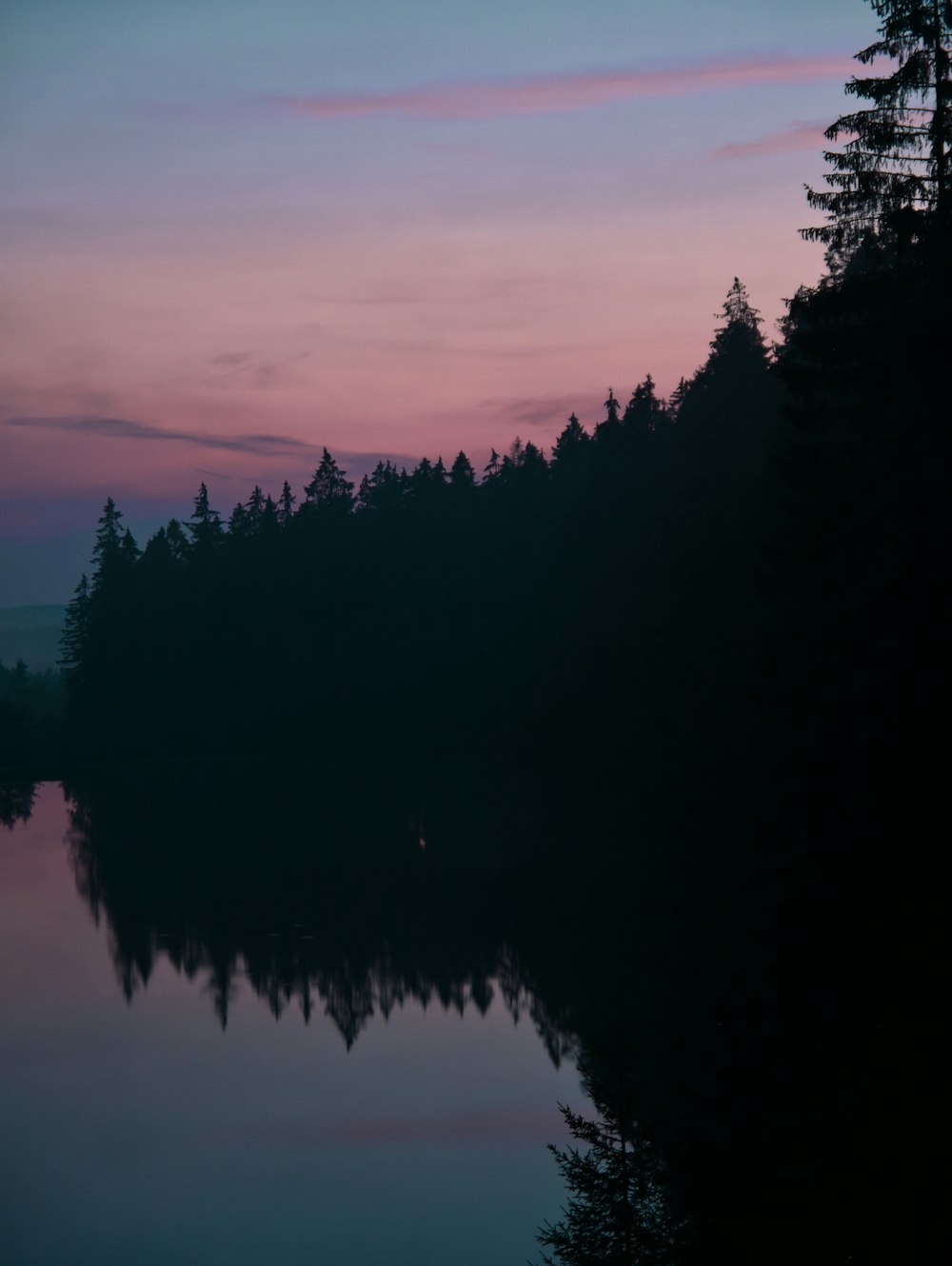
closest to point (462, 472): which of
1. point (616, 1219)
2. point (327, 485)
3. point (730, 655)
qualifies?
point (327, 485)

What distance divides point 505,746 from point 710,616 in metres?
56.8

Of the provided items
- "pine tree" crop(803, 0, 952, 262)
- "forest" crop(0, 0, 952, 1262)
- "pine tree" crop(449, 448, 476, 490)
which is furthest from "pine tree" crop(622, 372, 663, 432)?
"pine tree" crop(803, 0, 952, 262)

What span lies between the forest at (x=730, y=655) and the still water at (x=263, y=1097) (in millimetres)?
5067

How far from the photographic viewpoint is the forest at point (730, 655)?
632 inches

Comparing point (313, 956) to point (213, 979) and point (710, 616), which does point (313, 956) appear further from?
point (710, 616)

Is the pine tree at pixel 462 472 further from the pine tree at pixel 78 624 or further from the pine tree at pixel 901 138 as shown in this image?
the pine tree at pixel 901 138

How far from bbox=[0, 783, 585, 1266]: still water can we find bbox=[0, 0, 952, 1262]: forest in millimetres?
5067

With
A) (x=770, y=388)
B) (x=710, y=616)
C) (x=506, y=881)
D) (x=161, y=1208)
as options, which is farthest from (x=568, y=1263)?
(x=770, y=388)

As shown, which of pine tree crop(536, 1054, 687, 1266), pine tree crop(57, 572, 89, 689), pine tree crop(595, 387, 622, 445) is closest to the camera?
pine tree crop(536, 1054, 687, 1266)

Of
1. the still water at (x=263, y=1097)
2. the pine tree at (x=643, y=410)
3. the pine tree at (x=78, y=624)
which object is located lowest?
the still water at (x=263, y=1097)

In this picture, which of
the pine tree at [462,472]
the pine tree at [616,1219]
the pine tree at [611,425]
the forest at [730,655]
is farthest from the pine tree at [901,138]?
the pine tree at [462,472]

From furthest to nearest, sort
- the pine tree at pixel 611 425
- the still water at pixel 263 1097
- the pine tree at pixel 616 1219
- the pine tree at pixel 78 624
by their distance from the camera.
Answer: the pine tree at pixel 78 624
the pine tree at pixel 611 425
the still water at pixel 263 1097
the pine tree at pixel 616 1219

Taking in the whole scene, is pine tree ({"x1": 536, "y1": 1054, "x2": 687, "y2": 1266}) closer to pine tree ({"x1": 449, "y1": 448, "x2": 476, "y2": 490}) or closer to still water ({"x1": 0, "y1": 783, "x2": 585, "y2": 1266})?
still water ({"x1": 0, "y1": 783, "x2": 585, "y2": 1266})

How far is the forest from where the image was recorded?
16.0 metres
